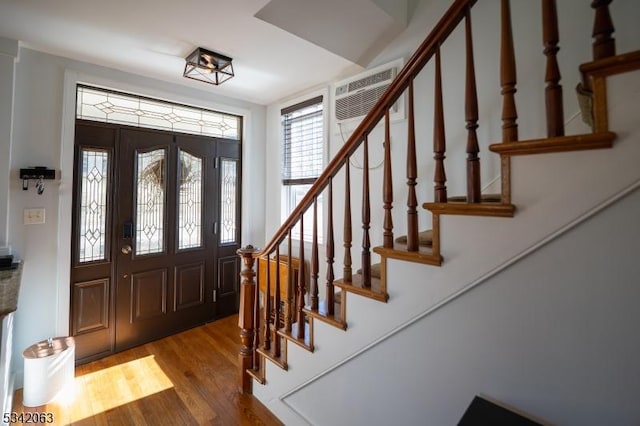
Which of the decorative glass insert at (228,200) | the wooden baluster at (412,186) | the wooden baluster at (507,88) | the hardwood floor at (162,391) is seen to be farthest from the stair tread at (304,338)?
the decorative glass insert at (228,200)

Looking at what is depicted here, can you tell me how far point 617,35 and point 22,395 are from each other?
14.1ft

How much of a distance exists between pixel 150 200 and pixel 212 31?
5.46 feet

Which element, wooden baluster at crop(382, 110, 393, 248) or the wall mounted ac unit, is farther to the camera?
the wall mounted ac unit

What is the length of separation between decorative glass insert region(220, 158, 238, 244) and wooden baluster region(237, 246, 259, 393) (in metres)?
1.41

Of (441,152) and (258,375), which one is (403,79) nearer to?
(441,152)

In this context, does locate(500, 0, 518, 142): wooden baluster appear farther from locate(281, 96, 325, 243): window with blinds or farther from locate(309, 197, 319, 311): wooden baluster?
locate(281, 96, 325, 243): window with blinds

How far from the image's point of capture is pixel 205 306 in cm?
321

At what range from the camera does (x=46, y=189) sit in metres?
2.27

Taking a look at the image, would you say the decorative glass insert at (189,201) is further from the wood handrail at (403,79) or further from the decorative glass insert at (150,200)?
the wood handrail at (403,79)

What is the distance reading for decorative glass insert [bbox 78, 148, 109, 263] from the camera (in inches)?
96.6

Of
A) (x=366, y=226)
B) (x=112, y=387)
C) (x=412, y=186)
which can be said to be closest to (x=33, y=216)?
(x=112, y=387)

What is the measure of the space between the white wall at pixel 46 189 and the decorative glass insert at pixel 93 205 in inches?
4.3

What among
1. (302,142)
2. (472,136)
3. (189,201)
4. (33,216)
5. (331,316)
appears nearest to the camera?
(472,136)

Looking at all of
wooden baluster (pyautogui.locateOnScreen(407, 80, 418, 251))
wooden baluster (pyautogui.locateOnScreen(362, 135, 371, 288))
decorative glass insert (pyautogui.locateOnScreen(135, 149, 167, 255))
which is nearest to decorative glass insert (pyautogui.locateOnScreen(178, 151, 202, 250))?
decorative glass insert (pyautogui.locateOnScreen(135, 149, 167, 255))
